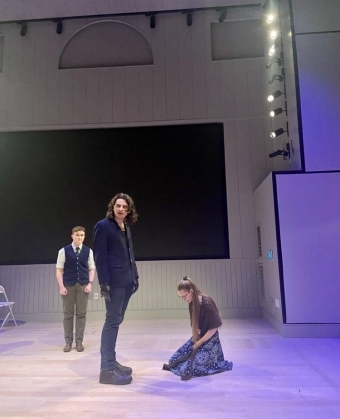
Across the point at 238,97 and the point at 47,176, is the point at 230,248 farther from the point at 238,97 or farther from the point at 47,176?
the point at 47,176

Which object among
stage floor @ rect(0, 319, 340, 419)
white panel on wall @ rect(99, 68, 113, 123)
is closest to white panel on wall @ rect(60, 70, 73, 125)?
white panel on wall @ rect(99, 68, 113, 123)

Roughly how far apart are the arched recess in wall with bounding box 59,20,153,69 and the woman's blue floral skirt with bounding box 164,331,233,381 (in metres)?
5.24

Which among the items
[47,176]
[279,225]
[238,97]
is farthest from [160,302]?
[238,97]

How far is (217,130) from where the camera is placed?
6.02 meters

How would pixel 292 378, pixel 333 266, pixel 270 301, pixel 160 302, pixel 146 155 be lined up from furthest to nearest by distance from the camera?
pixel 146 155 < pixel 160 302 < pixel 270 301 < pixel 333 266 < pixel 292 378

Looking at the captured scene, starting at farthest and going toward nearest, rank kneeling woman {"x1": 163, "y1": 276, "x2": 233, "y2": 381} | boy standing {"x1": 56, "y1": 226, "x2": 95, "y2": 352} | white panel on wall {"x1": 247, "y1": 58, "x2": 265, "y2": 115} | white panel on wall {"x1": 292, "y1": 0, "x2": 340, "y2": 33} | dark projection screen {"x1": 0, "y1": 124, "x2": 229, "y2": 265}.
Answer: white panel on wall {"x1": 247, "y1": 58, "x2": 265, "y2": 115}
dark projection screen {"x1": 0, "y1": 124, "x2": 229, "y2": 265}
white panel on wall {"x1": 292, "y1": 0, "x2": 340, "y2": 33}
boy standing {"x1": 56, "y1": 226, "x2": 95, "y2": 352}
kneeling woman {"x1": 163, "y1": 276, "x2": 233, "y2": 381}

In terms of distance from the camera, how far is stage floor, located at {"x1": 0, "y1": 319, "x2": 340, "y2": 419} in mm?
2051

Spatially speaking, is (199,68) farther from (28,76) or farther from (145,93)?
(28,76)

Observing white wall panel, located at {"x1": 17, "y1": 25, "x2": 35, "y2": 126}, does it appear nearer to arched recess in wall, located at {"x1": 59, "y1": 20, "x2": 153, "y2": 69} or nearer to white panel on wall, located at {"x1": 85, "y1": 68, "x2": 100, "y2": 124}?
arched recess in wall, located at {"x1": 59, "y1": 20, "x2": 153, "y2": 69}

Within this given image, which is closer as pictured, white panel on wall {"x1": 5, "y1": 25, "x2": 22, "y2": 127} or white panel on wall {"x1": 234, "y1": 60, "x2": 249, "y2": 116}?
white panel on wall {"x1": 234, "y1": 60, "x2": 249, "y2": 116}

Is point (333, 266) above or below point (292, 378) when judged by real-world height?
above

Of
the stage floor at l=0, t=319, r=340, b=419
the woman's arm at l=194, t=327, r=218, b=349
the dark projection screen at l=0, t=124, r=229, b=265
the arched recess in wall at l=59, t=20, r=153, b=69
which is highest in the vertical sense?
the arched recess in wall at l=59, t=20, r=153, b=69

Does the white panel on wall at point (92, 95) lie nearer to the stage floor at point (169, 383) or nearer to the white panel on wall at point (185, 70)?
the white panel on wall at point (185, 70)

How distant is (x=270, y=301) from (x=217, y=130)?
309 cm
